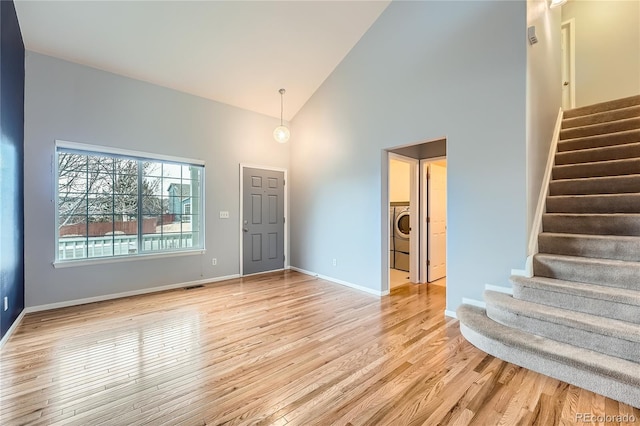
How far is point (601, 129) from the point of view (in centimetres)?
374

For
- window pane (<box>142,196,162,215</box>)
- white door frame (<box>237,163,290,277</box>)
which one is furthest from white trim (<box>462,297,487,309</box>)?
window pane (<box>142,196,162,215</box>)

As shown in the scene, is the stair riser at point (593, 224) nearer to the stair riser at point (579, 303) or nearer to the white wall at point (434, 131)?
the white wall at point (434, 131)

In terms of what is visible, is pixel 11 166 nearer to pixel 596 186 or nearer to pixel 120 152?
pixel 120 152

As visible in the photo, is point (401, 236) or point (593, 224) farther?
point (401, 236)

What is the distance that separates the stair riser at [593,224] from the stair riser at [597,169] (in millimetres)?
791

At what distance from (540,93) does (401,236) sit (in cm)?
301

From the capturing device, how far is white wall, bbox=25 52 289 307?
3.31 metres

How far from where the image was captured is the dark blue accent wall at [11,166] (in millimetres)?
2508

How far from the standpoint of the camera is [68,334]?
8.93 ft

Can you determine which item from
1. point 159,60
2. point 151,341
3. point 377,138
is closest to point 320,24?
point 377,138

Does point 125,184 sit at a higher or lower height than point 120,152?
lower

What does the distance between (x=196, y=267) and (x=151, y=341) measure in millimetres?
2042

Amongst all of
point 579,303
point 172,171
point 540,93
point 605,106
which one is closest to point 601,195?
point 540,93

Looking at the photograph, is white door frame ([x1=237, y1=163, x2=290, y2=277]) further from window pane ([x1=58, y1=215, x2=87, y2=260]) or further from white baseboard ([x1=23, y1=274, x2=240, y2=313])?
window pane ([x1=58, y1=215, x2=87, y2=260])
